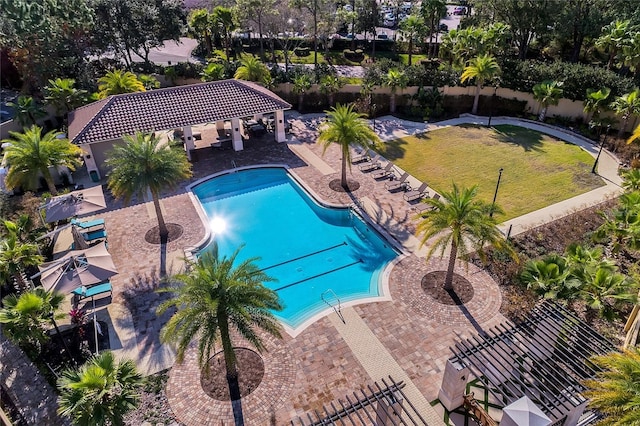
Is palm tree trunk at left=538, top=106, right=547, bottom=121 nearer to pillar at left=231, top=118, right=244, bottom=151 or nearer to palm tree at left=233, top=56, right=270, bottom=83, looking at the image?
palm tree at left=233, top=56, right=270, bottom=83

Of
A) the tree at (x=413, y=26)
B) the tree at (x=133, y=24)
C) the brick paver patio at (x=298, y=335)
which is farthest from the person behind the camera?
the tree at (x=413, y=26)

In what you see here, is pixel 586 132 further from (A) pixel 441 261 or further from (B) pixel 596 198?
(A) pixel 441 261

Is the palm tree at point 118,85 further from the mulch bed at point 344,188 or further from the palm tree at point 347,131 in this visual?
the mulch bed at point 344,188

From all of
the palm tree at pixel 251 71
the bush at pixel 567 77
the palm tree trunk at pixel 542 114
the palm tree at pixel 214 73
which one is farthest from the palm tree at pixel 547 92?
the palm tree at pixel 214 73

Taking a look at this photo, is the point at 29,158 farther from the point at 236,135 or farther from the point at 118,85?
the point at 236,135

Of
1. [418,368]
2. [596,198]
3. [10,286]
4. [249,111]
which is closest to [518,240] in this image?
[596,198]

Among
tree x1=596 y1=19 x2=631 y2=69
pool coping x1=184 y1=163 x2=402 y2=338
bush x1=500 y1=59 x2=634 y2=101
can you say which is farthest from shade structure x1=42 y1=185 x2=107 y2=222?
tree x1=596 y1=19 x2=631 y2=69
